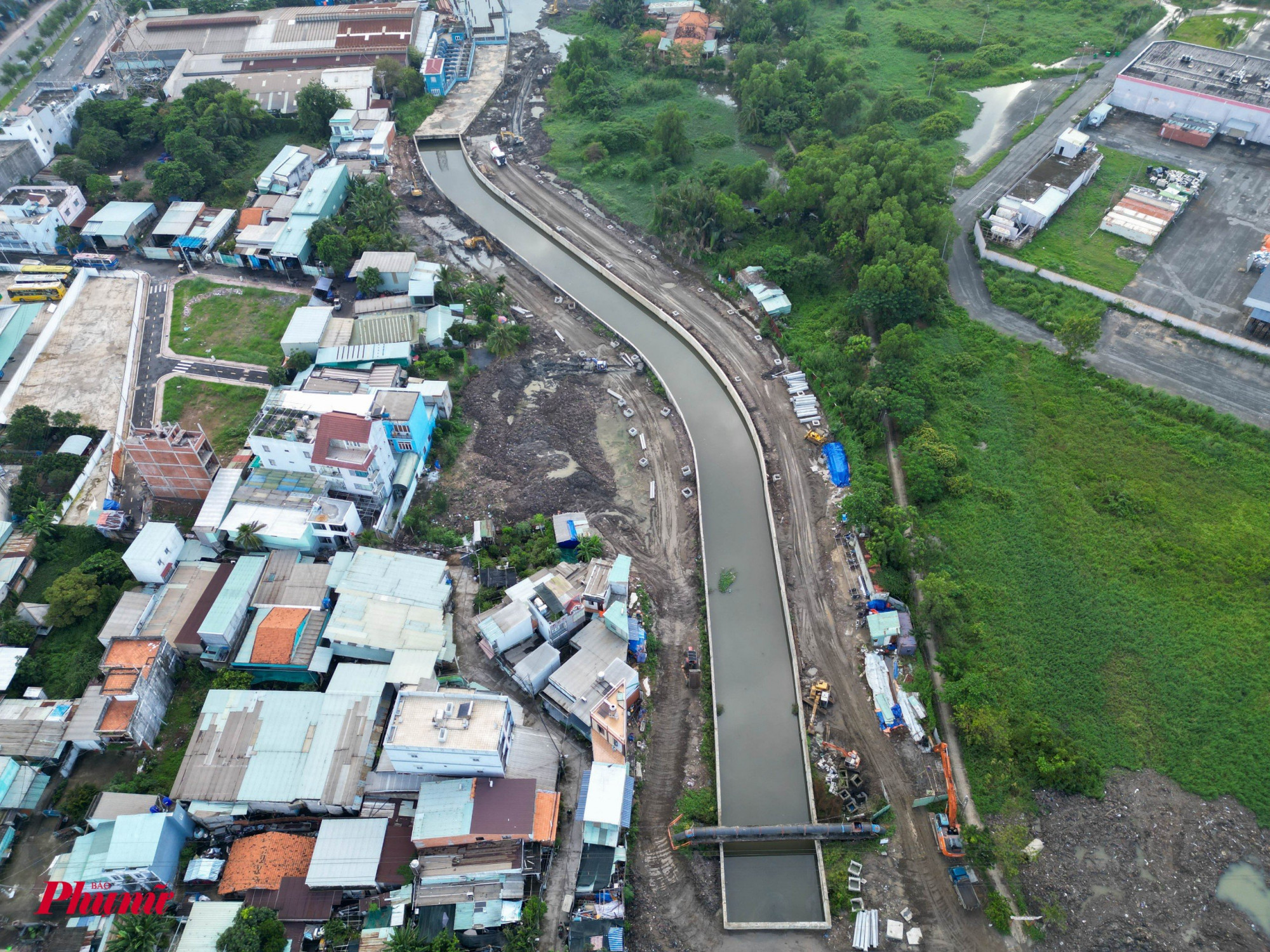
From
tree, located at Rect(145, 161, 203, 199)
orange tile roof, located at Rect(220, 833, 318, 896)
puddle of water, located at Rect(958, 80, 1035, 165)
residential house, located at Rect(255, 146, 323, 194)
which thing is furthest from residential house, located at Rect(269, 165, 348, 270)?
puddle of water, located at Rect(958, 80, 1035, 165)

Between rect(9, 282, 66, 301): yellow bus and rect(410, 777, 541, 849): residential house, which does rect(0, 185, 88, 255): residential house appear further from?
rect(410, 777, 541, 849): residential house

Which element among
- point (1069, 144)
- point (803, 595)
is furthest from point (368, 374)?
point (1069, 144)

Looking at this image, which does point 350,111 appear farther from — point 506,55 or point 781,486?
point 781,486

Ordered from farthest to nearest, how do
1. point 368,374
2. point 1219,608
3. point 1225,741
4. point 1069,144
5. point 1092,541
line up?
point 1069,144 < point 368,374 < point 1092,541 < point 1219,608 < point 1225,741

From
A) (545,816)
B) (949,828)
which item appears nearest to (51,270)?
(545,816)

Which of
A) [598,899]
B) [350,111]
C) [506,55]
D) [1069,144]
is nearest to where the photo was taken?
[598,899]
